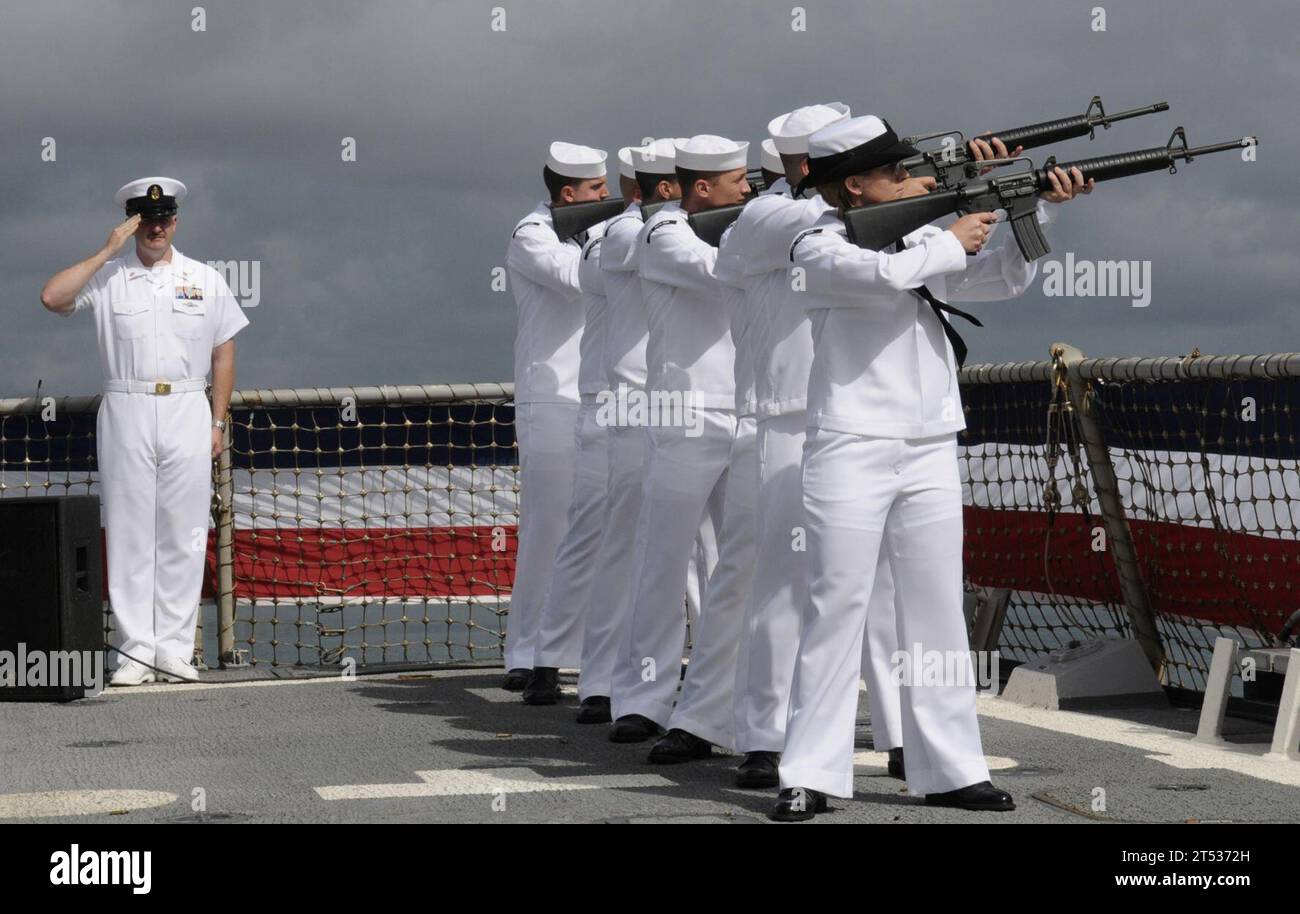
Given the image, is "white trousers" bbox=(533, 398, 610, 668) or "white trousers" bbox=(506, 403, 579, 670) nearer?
"white trousers" bbox=(533, 398, 610, 668)

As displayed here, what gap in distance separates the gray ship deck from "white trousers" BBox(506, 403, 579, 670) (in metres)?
0.35

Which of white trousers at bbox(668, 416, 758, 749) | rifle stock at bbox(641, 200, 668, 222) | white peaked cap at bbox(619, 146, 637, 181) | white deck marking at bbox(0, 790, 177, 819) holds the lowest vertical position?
white deck marking at bbox(0, 790, 177, 819)

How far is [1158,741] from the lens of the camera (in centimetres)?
688

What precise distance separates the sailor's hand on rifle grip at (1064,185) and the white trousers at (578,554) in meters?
2.59

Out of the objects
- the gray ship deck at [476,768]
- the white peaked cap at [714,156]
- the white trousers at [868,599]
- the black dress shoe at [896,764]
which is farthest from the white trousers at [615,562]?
the white trousers at [868,599]

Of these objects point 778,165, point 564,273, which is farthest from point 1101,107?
point 564,273

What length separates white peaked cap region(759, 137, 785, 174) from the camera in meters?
7.36

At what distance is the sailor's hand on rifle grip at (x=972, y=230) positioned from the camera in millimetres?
5402

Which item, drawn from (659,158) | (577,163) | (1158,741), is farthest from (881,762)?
(577,163)

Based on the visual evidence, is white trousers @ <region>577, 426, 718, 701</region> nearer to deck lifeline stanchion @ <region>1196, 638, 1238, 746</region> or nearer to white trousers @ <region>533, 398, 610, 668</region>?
white trousers @ <region>533, 398, 610, 668</region>

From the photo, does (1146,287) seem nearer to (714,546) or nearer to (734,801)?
(714,546)

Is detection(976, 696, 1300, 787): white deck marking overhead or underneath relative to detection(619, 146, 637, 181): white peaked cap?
underneath

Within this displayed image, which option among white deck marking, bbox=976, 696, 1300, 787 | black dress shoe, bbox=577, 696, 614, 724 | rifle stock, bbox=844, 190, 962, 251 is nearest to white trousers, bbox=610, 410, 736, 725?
black dress shoe, bbox=577, 696, 614, 724

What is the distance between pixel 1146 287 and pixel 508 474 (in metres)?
4.42
